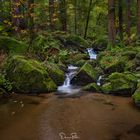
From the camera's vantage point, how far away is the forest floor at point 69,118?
8258mm

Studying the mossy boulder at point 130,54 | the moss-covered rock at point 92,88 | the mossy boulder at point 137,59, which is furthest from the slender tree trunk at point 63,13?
the moss-covered rock at point 92,88

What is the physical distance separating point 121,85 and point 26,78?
375 cm

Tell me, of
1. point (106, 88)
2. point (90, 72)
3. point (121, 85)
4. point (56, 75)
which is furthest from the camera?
point (90, 72)

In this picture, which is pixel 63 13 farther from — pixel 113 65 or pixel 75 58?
pixel 113 65

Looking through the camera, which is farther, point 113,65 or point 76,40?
point 76,40

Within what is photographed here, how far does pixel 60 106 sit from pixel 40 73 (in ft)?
8.03

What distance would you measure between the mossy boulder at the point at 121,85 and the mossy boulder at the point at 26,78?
7.47ft

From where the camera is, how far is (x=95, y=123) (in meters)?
9.17

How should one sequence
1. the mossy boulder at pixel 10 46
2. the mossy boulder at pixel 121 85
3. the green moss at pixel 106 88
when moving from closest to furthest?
the mossy boulder at pixel 121 85 < the green moss at pixel 106 88 < the mossy boulder at pixel 10 46

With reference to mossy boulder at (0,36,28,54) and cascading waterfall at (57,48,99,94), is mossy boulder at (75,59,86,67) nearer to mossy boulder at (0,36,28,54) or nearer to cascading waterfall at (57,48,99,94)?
cascading waterfall at (57,48,99,94)

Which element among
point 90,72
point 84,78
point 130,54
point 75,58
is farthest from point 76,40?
point 84,78

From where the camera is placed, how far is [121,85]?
41.2 ft

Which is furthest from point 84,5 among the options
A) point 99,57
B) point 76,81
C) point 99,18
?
point 76,81

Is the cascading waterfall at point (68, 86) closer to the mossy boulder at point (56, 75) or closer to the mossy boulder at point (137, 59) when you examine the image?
the mossy boulder at point (56, 75)
